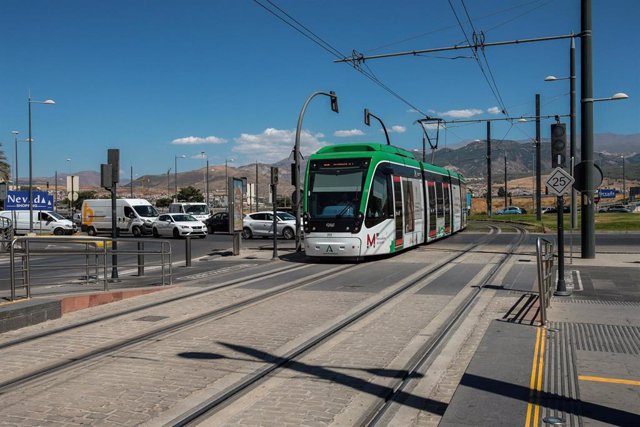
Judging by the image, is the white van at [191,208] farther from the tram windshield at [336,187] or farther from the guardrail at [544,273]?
the guardrail at [544,273]

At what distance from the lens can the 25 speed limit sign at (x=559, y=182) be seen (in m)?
12.1

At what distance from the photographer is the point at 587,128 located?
18.5m

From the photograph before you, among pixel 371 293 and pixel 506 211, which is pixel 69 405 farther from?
pixel 506 211

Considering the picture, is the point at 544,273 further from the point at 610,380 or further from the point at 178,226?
the point at 178,226

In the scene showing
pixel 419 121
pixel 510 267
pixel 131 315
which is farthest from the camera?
pixel 419 121

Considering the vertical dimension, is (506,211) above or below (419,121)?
below

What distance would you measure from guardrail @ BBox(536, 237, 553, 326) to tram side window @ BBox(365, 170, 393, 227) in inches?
292

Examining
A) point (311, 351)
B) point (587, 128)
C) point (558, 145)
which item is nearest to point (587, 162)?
point (587, 128)

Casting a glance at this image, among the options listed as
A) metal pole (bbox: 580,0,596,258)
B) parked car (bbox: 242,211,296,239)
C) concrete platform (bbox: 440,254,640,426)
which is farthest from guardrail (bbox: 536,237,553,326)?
parked car (bbox: 242,211,296,239)

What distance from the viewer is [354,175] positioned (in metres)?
18.5

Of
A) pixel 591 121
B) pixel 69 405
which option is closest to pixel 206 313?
pixel 69 405

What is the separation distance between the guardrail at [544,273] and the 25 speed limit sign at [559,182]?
129cm

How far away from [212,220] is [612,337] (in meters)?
35.6

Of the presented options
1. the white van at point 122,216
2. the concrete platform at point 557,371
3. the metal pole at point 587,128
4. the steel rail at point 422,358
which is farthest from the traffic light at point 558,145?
the white van at point 122,216
